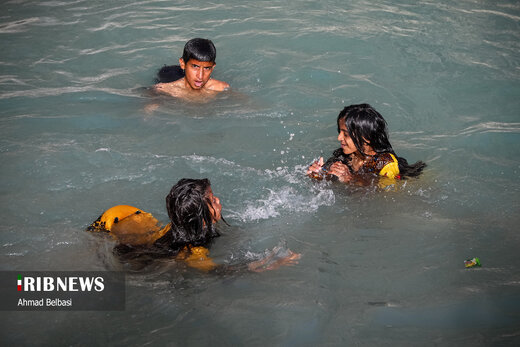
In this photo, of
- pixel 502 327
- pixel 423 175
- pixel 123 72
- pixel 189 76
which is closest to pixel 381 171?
pixel 423 175

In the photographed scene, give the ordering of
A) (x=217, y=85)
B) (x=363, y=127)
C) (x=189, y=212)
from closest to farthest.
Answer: (x=189, y=212) → (x=363, y=127) → (x=217, y=85)

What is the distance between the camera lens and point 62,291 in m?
4.01

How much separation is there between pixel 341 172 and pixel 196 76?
8.87 ft

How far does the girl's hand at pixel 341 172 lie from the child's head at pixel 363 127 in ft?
0.99

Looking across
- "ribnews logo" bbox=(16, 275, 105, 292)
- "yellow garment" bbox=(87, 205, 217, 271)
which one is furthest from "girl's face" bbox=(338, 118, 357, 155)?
"ribnews logo" bbox=(16, 275, 105, 292)

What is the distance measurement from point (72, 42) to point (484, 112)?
20.9ft

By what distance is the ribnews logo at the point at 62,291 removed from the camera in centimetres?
385

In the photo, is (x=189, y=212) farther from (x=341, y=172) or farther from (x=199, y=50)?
(x=199, y=50)

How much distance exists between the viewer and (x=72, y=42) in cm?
844

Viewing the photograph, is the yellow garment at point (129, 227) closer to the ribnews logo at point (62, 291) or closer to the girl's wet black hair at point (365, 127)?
the ribnews logo at point (62, 291)

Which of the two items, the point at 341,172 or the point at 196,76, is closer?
the point at 341,172

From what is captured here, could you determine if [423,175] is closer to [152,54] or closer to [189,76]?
[189,76]

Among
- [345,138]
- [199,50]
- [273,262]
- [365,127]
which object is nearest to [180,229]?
[273,262]

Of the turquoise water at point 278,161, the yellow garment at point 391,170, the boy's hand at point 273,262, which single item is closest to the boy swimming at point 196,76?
the turquoise water at point 278,161
